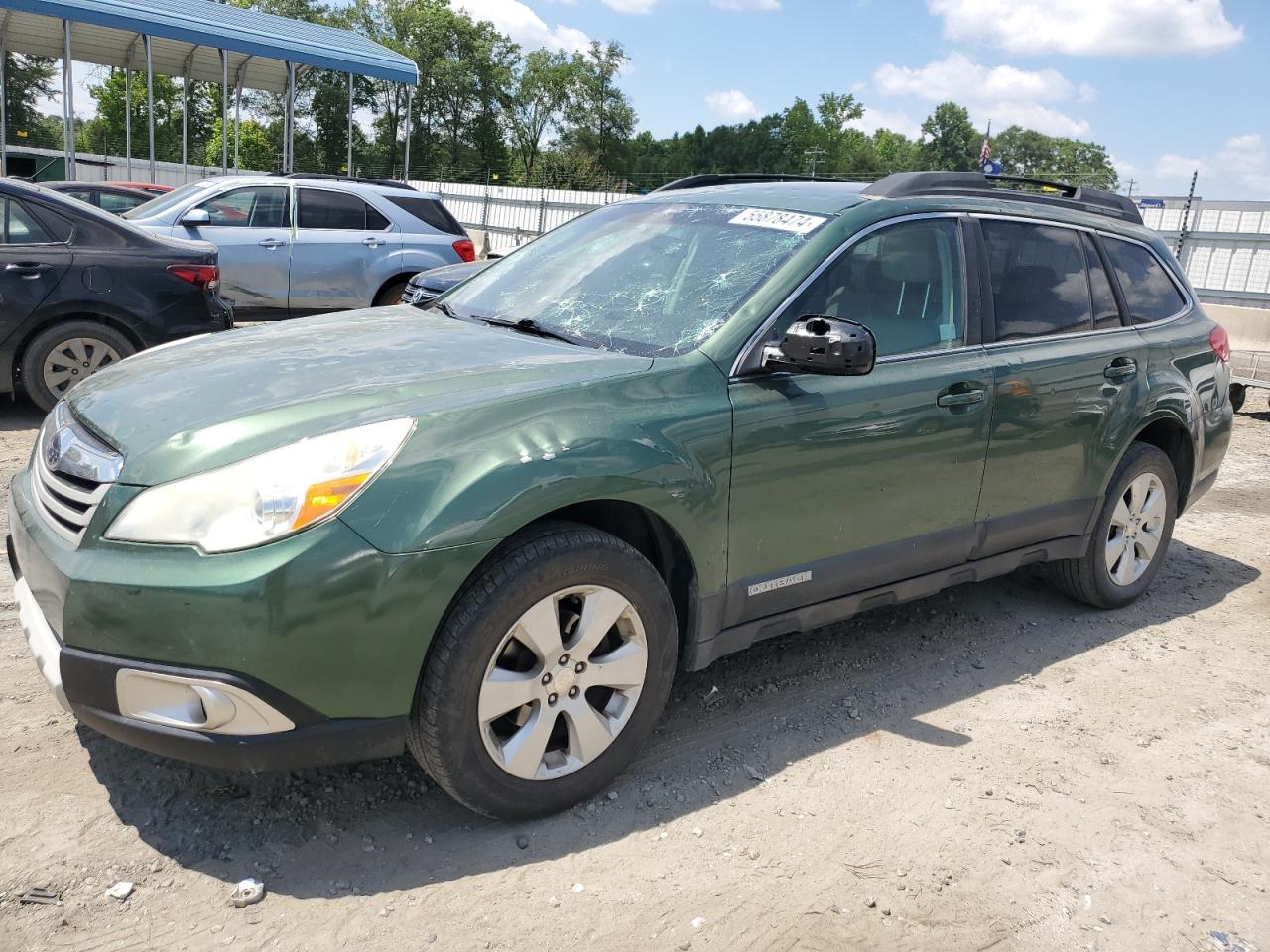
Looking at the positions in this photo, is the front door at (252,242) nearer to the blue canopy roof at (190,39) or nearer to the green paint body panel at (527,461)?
the green paint body panel at (527,461)

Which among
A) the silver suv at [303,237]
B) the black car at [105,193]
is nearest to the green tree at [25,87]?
the black car at [105,193]

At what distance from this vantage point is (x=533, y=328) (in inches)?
140

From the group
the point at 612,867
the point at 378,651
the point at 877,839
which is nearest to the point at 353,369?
the point at 378,651

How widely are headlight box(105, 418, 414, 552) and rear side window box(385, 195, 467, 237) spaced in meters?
9.05

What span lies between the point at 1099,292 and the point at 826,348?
2.10m

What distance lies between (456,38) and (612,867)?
73660 millimetres

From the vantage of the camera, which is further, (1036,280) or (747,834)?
(1036,280)

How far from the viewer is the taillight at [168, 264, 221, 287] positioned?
23.2 ft

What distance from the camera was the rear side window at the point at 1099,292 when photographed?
14.8ft

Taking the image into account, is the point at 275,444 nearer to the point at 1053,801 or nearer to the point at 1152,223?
the point at 1053,801

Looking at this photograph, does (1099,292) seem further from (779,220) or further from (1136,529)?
(779,220)

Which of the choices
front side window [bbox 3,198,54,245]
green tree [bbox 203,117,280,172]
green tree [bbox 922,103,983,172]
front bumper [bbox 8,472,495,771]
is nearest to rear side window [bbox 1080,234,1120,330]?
front bumper [bbox 8,472,495,771]

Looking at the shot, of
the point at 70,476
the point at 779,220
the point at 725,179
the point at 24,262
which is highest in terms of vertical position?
the point at 725,179

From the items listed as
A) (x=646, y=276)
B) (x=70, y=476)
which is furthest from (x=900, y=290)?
(x=70, y=476)
